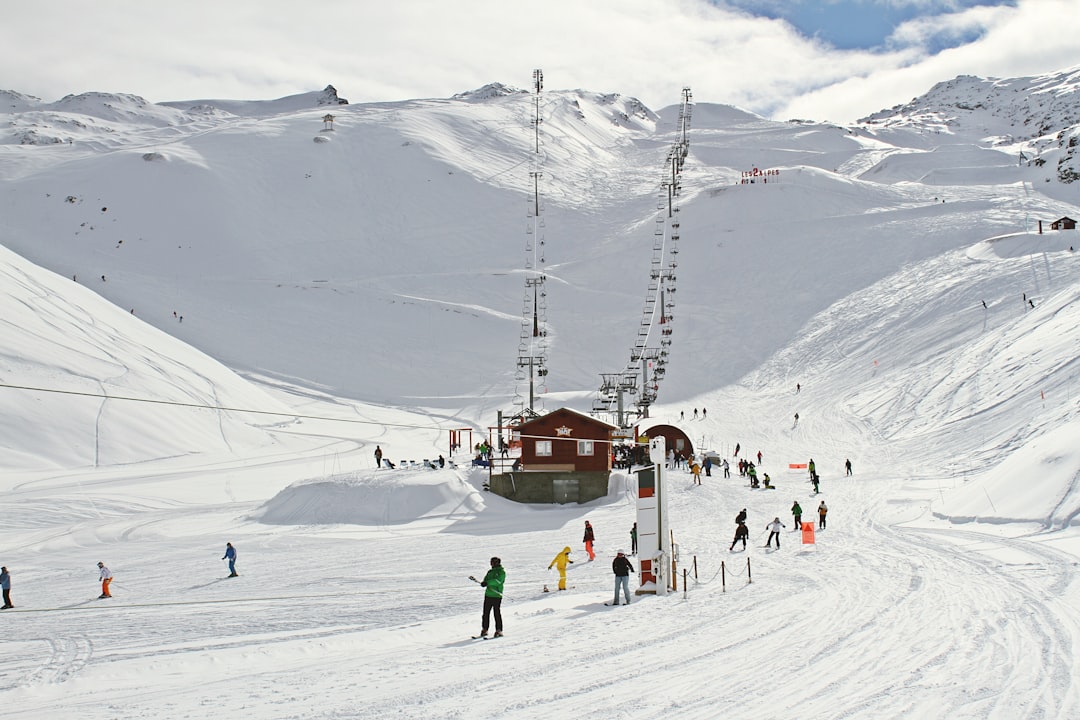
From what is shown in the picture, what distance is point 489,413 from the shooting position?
53.6 metres

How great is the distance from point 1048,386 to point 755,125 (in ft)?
390

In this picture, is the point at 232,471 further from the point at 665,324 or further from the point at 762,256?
the point at 762,256

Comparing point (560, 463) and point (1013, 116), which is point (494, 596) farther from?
point (1013, 116)

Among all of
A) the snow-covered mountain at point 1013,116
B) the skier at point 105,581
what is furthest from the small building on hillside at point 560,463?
the snow-covered mountain at point 1013,116

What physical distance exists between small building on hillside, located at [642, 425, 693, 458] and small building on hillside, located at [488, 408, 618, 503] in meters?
7.64

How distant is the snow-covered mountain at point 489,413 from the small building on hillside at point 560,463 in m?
0.93

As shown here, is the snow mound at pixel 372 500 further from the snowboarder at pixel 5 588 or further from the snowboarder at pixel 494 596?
the snowboarder at pixel 494 596

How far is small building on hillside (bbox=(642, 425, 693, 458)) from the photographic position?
4266 centimetres

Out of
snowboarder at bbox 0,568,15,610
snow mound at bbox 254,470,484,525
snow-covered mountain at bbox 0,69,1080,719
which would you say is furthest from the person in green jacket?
snow mound at bbox 254,470,484,525

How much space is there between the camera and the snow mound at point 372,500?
1159 inches

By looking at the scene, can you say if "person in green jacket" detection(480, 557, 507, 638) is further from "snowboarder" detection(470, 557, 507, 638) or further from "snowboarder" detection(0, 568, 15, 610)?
"snowboarder" detection(0, 568, 15, 610)

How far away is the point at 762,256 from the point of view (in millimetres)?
73375

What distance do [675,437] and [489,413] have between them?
14.0 meters

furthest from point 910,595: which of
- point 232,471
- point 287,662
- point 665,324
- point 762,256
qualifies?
point 762,256
